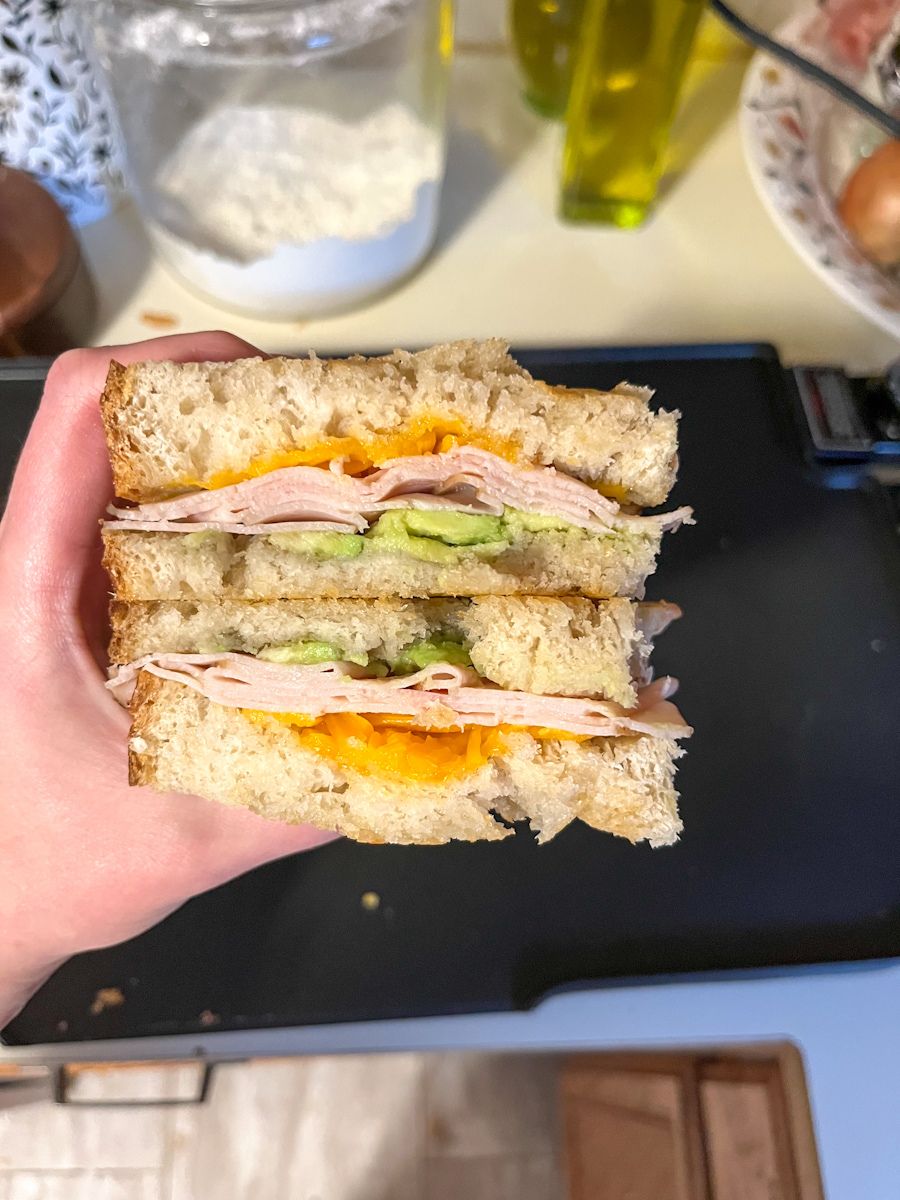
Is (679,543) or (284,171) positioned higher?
(284,171)

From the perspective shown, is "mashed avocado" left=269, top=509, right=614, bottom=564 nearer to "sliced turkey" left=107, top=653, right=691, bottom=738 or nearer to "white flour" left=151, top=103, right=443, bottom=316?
"sliced turkey" left=107, top=653, right=691, bottom=738

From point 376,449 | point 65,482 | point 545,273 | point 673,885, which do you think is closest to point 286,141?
point 545,273

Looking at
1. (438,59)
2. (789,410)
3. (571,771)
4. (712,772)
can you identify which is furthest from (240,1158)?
(438,59)

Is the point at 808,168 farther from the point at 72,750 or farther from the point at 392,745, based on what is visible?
the point at 72,750

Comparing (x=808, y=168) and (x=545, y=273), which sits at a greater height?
(x=808, y=168)

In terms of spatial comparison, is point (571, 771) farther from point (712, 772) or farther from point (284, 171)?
point (284, 171)

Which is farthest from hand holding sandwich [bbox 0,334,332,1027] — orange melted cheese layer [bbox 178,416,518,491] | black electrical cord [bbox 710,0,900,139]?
black electrical cord [bbox 710,0,900,139]

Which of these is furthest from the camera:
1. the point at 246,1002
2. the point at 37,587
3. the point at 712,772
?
the point at 712,772
